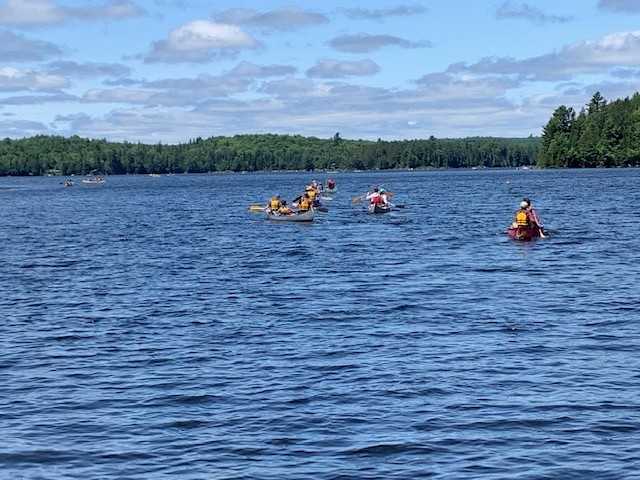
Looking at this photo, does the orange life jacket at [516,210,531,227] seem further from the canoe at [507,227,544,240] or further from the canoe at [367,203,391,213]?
the canoe at [367,203,391,213]

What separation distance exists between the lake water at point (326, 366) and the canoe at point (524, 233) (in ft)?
16.4

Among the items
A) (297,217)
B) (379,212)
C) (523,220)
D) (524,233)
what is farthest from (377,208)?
(523,220)

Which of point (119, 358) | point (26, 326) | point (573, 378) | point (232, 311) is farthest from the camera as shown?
point (232, 311)

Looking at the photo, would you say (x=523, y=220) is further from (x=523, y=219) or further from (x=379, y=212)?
(x=379, y=212)

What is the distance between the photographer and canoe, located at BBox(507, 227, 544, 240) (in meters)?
57.7

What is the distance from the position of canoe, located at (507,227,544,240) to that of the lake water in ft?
16.4

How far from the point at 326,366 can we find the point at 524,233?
34619 mm

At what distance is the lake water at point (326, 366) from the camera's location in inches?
725

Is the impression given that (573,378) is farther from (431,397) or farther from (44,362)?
(44,362)

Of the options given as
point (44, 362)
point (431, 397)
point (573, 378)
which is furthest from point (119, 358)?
point (573, 378)

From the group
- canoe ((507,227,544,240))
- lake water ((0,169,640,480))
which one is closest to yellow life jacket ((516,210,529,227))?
canoe ((507,227,544,240))

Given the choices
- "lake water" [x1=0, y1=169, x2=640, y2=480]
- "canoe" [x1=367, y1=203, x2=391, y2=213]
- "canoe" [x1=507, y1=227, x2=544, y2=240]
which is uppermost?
"canoe" [x1=367, y1=203, x2=391, y2=213]

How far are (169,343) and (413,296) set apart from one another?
11052mm

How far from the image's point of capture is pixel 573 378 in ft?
76.8
